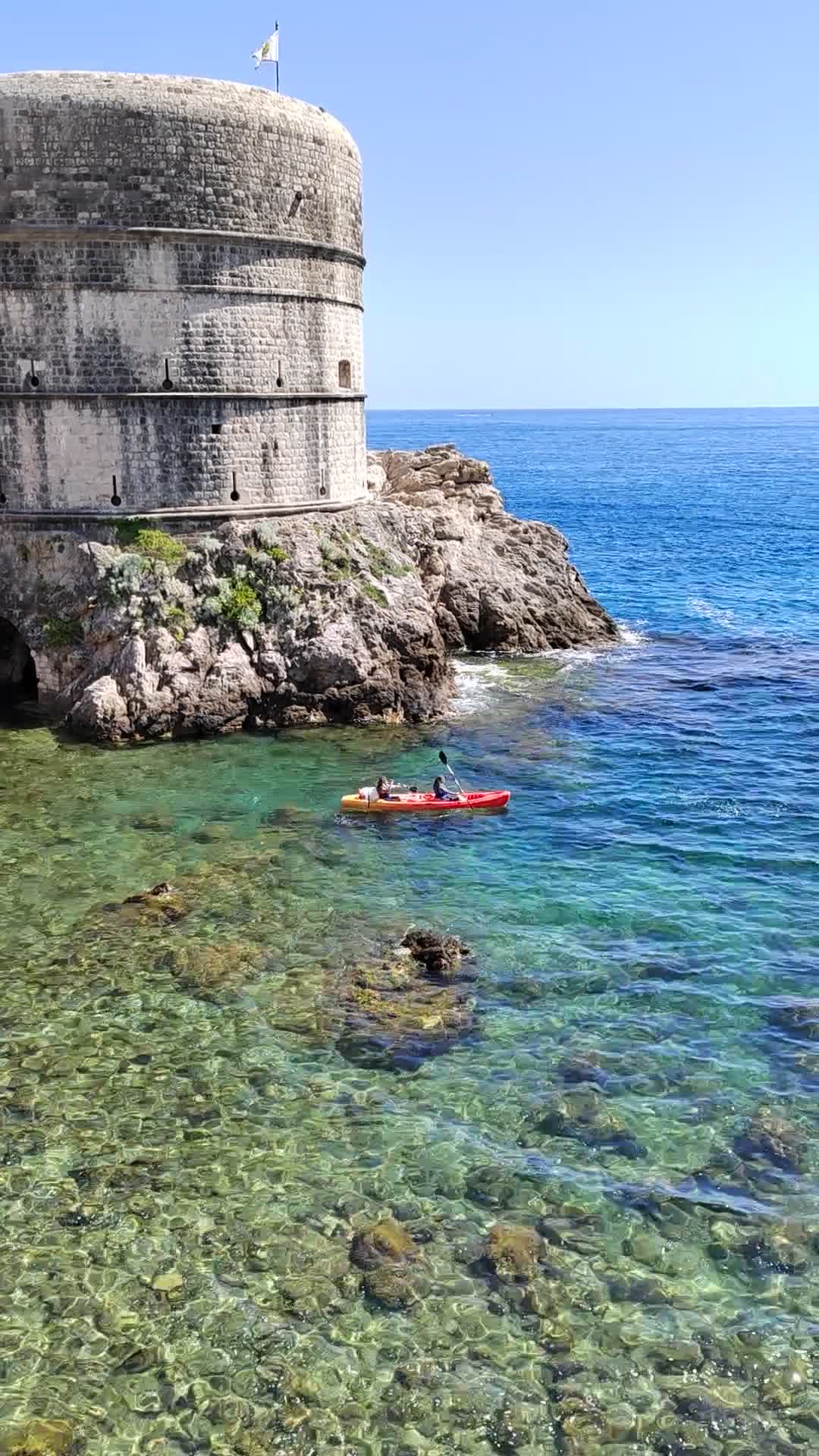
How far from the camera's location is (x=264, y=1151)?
11219mm

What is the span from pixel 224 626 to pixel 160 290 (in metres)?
6.98

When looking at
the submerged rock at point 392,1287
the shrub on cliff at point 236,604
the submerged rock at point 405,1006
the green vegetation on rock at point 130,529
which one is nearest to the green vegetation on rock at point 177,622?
the shrub on cliff at point 236,604

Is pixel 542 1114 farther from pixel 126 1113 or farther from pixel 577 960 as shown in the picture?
pixel 126 1113

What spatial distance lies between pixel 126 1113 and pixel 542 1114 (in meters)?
4.23

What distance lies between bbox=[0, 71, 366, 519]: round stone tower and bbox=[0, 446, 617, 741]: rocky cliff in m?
1.05

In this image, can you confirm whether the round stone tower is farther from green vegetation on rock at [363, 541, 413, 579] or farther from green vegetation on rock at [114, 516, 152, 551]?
green vegetation on rock at [363, 541, 413, 579]

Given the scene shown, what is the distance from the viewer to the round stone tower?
74.5 feet

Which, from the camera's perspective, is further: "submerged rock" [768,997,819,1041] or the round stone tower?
the round stone tower

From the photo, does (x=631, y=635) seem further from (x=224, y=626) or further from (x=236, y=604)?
(x=224, y=626)

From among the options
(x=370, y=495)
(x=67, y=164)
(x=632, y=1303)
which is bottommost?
A: (x=632, y=1303)

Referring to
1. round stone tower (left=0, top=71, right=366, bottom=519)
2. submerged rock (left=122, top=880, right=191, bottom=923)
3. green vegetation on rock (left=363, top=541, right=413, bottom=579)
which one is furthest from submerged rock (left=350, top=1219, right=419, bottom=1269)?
green vegetation on rock (left=363, top=541, right=413, bottom=579)

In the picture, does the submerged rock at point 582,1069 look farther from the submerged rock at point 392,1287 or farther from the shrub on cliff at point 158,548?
the shrub on cliff at point 158,548

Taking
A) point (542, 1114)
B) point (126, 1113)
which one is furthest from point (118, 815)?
point (542, 1114)

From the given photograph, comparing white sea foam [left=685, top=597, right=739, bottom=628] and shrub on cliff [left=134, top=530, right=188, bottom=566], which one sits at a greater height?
shrub on cliff [left=134, top=530, right=188, bottom=566]
